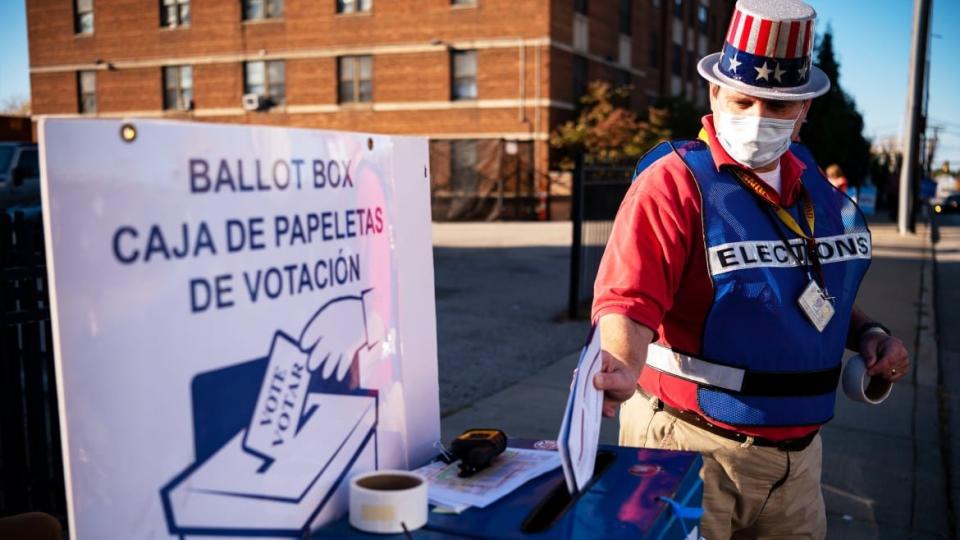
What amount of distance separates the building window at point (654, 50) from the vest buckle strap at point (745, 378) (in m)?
38.3

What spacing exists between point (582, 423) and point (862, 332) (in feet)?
4.52

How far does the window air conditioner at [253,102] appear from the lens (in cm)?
3275

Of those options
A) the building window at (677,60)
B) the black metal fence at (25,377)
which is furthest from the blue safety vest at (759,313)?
the building window at (677,60)

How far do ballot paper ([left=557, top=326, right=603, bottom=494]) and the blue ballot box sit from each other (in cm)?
7

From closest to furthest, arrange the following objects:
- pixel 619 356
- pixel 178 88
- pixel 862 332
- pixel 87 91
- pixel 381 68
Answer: pixel 619 356, pixel 862 332, pixel 381 68, pixel 178 88, pixel 87 91

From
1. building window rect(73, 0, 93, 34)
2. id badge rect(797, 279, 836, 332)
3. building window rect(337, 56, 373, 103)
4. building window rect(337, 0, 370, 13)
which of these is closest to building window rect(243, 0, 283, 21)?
building window rect(337, 0, 370, 13)

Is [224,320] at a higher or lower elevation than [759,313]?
higher

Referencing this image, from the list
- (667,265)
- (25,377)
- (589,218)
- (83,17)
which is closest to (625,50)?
(83,17)

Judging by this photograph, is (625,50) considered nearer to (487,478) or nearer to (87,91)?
(87,91)

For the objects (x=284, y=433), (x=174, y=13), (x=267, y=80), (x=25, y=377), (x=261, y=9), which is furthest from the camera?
(x=174, y=13)

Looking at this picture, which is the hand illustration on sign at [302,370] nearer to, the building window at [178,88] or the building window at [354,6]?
the building window at [354,6]

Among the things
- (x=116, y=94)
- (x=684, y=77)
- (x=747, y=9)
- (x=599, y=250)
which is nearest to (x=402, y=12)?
(x=116, y=94)

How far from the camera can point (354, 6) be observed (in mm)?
31188

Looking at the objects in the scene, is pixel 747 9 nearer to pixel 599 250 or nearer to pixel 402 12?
pixel 599 250
